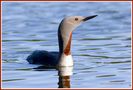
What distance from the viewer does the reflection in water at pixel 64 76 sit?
9.86m

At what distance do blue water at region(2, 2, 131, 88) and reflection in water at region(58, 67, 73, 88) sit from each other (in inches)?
3.3

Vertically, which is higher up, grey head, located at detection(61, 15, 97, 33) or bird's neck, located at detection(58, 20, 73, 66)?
grey head, located at detection(61, 15, 97, 33)

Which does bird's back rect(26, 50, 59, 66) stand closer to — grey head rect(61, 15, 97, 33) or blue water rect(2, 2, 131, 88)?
blue water rect(2, 2, 131, 88)

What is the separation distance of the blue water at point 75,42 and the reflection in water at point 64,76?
0.08 metres

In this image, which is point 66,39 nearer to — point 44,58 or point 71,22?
point 71,22

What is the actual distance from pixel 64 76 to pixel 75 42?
347cm

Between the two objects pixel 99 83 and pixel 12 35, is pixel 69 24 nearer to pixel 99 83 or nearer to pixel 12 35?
pixel 99 83

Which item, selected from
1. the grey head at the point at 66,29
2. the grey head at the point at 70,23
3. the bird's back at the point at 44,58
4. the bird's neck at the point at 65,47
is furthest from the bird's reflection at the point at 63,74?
the grey head at the point at 70,23

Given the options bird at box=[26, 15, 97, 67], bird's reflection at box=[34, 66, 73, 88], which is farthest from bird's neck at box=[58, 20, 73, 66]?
bird's reflection at box=[34, 66, 73, 88]

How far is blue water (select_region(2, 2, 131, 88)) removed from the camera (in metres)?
10.2

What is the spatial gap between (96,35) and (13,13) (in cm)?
528

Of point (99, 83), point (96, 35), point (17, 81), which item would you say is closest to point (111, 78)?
point (99, 83)

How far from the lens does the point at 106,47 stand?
42.9 ft

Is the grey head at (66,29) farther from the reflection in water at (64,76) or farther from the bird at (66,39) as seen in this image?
A: the reflection in water at (64,76)
